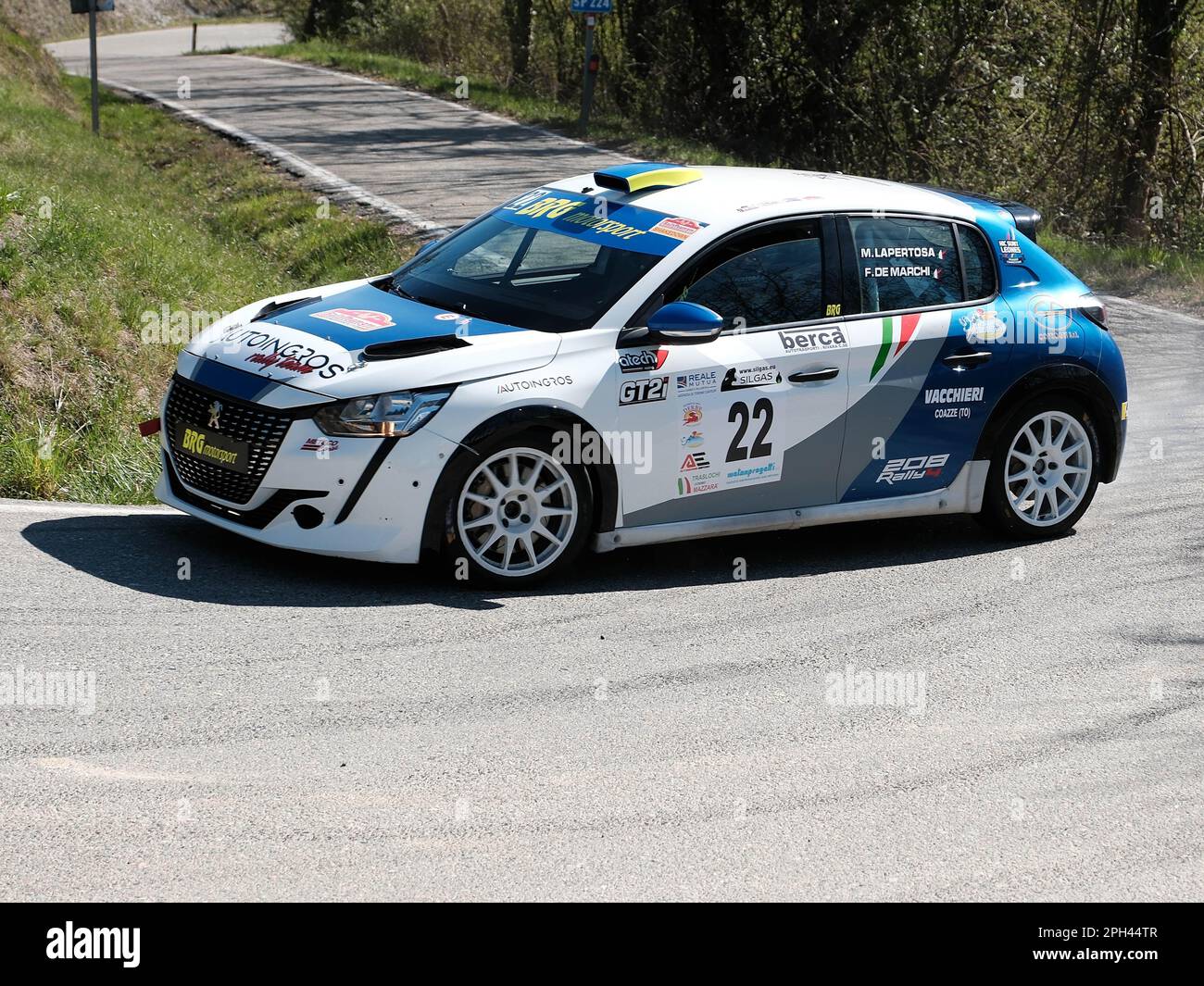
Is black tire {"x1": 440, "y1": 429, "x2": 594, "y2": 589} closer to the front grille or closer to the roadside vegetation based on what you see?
the front grille

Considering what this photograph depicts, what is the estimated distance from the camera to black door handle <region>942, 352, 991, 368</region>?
7820 millimetres

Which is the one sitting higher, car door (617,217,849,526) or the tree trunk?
the tree trunk

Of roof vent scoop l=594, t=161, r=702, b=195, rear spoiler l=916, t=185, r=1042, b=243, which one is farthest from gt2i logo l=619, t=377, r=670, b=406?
rear spoiler l=916, t=185, r=1042, b=243

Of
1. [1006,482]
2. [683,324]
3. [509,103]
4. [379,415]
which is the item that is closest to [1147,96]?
[509,103]

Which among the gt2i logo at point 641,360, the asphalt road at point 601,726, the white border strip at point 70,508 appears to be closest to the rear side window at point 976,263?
the asphalt road at point 601,726

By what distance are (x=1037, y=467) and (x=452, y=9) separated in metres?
30.4

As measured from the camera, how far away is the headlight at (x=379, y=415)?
6547 millimetres

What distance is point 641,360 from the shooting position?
7055 millimetres

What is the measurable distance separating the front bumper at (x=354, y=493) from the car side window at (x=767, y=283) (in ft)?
5.13

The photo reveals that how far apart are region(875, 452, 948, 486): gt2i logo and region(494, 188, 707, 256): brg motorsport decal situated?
153 centimetres

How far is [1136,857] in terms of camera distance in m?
4.91

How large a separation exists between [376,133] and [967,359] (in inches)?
656

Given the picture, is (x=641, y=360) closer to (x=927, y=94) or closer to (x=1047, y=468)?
(x=1047, y=468)
